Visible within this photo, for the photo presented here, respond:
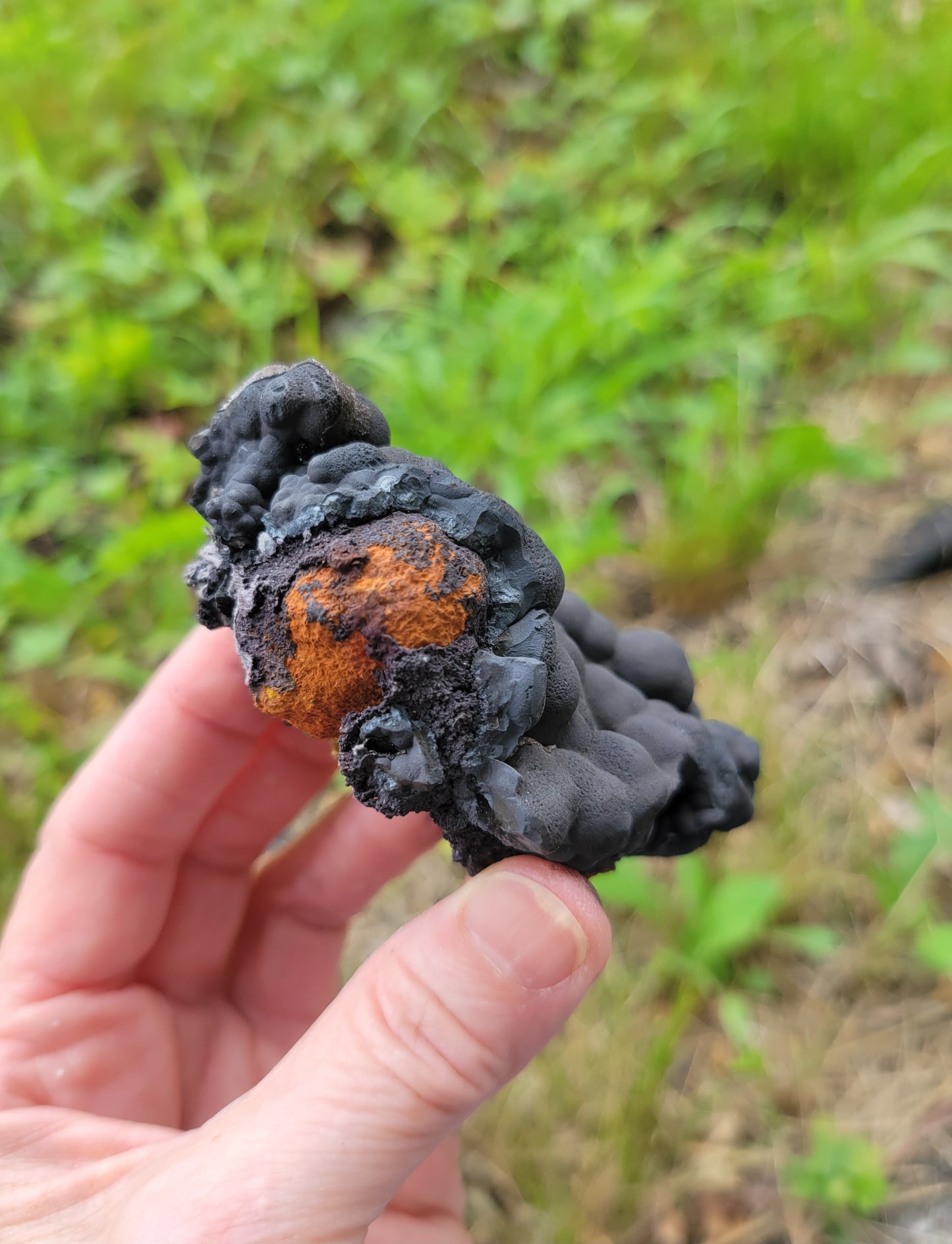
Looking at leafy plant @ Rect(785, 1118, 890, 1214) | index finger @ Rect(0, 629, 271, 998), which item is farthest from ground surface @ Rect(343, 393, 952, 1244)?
→ index finger @ Rect(0, 629, 271, 998)

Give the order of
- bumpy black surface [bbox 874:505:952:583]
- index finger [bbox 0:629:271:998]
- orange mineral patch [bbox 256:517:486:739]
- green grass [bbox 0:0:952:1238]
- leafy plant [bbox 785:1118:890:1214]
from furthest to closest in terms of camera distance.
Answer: bumpy black surface [bbox 874:505:952:583] < green grass [bbox 0:0:952:1238] < leafy plant [bbox 785:1118:890:1214] < index finger [bbox 0:629:271:998] < orange mineral patch [bbox 256:517:486:739]

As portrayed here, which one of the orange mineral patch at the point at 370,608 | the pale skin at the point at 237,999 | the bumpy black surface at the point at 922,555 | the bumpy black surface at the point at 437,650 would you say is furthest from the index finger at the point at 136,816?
the bumpy black surface at the point at 922,555

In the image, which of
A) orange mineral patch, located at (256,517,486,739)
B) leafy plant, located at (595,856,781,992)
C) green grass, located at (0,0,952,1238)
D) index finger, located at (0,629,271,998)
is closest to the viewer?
orange mineral patch, located at (256,517,486,739)

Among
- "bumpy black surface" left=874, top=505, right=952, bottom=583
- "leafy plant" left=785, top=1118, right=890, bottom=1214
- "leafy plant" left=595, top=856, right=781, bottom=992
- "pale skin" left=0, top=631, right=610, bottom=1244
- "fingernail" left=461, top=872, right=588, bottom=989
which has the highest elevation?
"fingernail" left=461, top=872, right=588, bottom=989

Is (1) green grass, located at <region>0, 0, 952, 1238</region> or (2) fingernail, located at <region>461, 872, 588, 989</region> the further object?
(1) green grass, located at <region>0, 0, 952, 1238</region>

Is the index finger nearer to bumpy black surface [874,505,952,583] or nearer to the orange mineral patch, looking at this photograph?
the orange mineral patch

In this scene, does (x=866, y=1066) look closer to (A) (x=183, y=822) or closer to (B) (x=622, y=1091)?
(B) (x=622, y=1091)

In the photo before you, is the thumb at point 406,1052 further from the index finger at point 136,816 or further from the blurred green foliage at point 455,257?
the blurred green foliage at point 455,257
